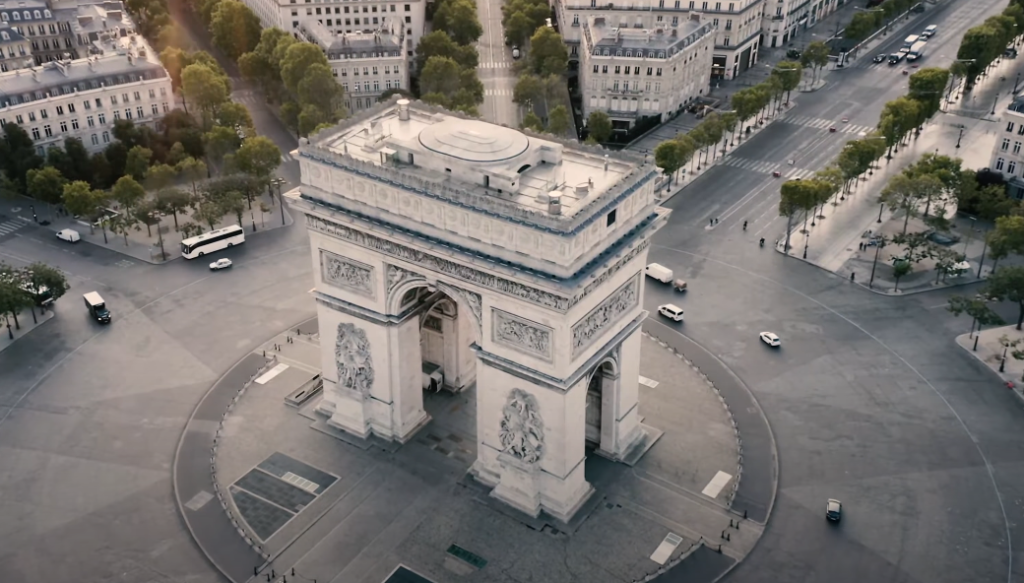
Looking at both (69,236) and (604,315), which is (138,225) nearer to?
(69,236)

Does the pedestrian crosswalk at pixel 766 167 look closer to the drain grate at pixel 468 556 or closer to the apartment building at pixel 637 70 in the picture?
the apartment building at pixel 637 70

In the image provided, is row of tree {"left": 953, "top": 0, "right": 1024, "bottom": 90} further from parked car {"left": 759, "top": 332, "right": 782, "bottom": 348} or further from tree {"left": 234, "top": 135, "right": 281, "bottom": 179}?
tree {"left": 234, "top": 135, "right": 281, "bottom": 179}

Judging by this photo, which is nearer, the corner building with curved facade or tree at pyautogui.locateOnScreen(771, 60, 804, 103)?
the corner building with curved facade

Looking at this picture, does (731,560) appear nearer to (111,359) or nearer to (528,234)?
(528,234)

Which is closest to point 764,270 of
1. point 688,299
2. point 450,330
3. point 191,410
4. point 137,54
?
point 688,299

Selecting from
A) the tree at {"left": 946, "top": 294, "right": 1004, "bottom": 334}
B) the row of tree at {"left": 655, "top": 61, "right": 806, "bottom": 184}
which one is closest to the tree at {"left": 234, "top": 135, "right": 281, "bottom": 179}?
the row of tree at {"left": 655, "top": 61, "right": 806, "bottom": 184}

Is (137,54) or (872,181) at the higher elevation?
(137,54)
